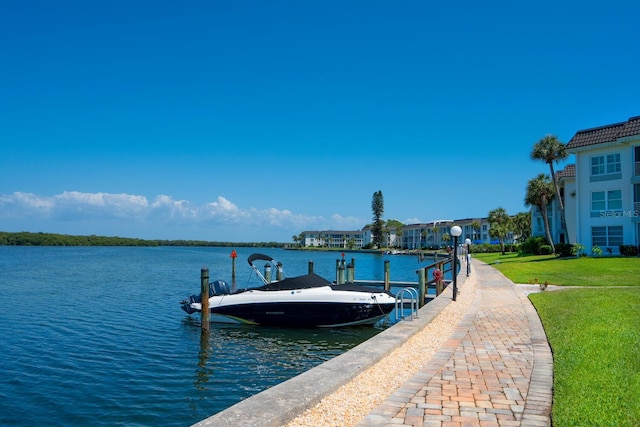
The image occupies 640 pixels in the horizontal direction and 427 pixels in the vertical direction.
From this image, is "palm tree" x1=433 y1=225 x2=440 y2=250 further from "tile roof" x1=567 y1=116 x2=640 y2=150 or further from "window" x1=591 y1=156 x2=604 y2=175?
"window" x1=591 y1=156 x2=604 y2=175

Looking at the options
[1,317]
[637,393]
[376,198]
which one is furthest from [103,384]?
[376,198]

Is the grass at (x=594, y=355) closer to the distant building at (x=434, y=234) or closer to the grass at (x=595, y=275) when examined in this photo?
the grass at (x=595, y=275)

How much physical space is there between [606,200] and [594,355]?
35.4 meters

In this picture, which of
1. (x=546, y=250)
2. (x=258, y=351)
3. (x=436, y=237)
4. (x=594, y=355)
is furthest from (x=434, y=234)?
(x=594, y=355)

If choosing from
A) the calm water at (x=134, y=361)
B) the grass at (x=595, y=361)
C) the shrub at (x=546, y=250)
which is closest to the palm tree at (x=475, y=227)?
the shrub at (x=546, y=250)

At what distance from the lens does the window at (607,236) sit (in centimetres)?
3816

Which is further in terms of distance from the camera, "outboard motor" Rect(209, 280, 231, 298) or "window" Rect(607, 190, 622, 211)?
"window" Rect(607, 190, 622, 211)

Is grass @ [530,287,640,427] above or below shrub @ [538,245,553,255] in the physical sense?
below

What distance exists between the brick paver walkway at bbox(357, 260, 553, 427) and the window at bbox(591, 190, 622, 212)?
31664 mm

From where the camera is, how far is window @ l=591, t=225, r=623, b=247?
38156 millimetres

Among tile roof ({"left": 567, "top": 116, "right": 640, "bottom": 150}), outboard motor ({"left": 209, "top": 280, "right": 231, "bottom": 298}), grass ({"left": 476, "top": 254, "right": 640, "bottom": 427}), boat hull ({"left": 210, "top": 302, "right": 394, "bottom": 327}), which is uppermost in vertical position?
tile roof ({"left": 567, "top": 116, "right": 640, "bottom": 150})

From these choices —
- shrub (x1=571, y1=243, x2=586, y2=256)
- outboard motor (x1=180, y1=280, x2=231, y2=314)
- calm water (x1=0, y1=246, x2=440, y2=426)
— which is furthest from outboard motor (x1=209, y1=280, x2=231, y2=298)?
shrub (x1=571, y1=243, x2=586, y2=256)

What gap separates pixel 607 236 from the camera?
38.8 m

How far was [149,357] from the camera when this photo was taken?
1433 cm
